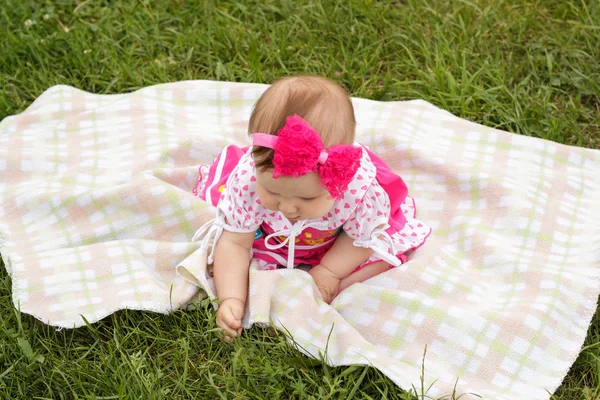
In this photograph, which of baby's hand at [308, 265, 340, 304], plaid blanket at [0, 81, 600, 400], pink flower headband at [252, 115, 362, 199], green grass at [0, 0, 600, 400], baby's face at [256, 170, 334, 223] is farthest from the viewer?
green grass at [0, 0, 600, 400]

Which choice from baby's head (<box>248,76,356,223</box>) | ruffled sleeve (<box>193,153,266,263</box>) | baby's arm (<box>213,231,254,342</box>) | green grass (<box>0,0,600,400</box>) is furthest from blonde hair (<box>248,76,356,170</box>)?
green grass (<box>0,0,600,400</box>)

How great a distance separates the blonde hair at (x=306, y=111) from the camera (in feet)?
7.51

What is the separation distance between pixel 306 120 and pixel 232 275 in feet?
2.08

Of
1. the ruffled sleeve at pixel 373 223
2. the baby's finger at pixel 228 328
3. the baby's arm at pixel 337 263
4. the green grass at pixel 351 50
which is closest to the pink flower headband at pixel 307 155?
the ruffled sleeve at pixel 373 223

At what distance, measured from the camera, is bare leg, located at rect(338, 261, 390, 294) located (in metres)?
2.72

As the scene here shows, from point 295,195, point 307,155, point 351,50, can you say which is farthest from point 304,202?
point 351,50

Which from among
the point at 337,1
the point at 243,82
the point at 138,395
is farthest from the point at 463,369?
the point at 337,1

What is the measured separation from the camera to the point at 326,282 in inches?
106

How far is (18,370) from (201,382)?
1.78 ft

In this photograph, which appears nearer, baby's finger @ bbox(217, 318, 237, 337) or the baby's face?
the baby's face

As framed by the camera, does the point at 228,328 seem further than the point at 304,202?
Yes

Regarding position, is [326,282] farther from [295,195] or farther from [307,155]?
[307,155]

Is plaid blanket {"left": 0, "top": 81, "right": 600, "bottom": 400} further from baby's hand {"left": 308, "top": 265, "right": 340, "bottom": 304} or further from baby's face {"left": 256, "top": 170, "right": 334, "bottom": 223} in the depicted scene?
baby's face {"left": 256, "top": 170, "right": 334, "bottom": 223}

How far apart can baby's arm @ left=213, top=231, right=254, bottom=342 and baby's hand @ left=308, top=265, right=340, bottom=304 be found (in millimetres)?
232
